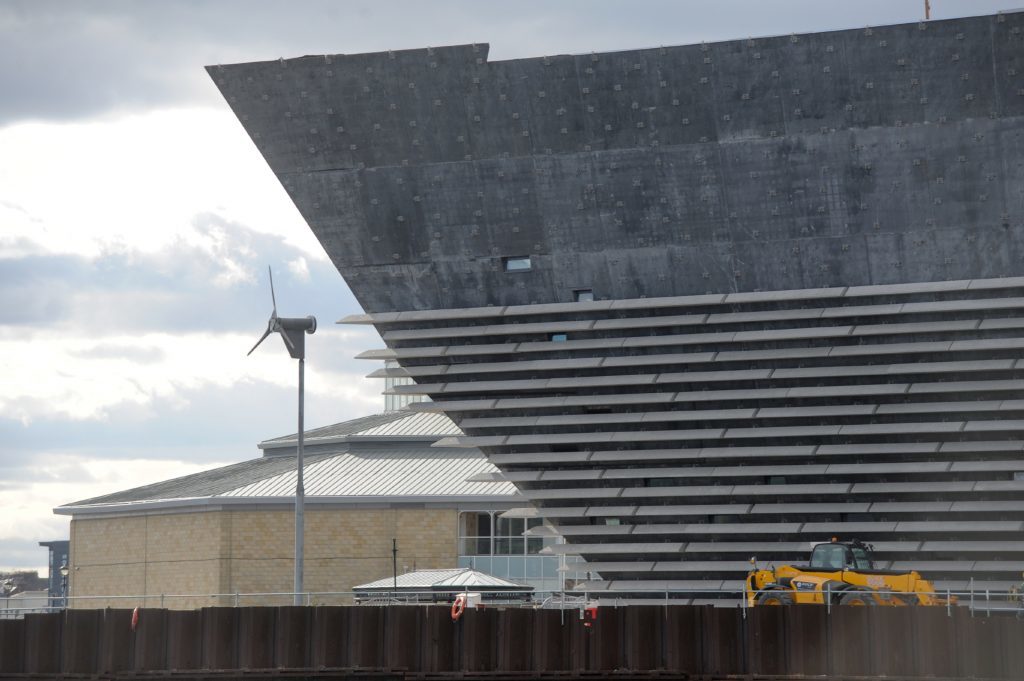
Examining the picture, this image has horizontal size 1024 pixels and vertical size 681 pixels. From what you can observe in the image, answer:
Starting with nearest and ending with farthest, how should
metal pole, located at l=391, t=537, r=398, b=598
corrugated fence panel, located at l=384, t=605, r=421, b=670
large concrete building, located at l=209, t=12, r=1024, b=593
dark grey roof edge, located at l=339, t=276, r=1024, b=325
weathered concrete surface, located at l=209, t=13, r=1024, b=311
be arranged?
corrugated fence panel, located at l=384, t=605, r=421, b=670, weathered concrete surface, located at l=209, t=13, r=1024, b=311, large concrete building, located at l=209, t=12, r=1024, b=593, dark grey roof edge, located at l=339, t=276, r=1024, b=325, metal pole, located at l=391, t=537, r=398, b=598

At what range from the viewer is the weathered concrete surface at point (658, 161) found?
40938mm

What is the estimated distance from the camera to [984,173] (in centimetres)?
4088

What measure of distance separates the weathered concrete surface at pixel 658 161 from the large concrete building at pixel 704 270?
0.07 metres

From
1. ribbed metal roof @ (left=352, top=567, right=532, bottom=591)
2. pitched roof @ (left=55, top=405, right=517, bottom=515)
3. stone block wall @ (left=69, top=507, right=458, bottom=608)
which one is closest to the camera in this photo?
ribbed metal roof @ (left=352, top=567, right=532, bottom=591)

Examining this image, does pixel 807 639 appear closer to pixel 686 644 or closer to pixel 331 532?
pixel 686 644

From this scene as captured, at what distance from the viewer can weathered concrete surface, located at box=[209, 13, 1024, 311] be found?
40.9 metres

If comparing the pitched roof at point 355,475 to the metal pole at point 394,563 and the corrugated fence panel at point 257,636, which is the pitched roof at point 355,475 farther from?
the corrugated fence panel at point 257,636

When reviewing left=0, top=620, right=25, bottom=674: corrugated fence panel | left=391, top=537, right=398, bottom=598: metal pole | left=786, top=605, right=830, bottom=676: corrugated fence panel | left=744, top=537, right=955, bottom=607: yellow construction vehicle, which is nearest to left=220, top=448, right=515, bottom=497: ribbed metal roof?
left=391, top=537, right=398, bottom=598: metal pole

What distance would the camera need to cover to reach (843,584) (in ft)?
116

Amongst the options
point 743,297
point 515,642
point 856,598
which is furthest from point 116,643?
point 743,297

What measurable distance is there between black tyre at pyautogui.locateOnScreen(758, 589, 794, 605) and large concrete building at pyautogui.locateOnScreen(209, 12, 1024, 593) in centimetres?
614

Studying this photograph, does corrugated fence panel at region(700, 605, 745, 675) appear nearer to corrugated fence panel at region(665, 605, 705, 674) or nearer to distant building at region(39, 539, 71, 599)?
corrugated fence panel at region(665, 605, 705, 674)

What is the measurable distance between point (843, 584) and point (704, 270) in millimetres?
11412

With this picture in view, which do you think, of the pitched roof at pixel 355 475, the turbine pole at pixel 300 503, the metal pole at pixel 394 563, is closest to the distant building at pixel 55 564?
the pitched roof at pixel 355 475
